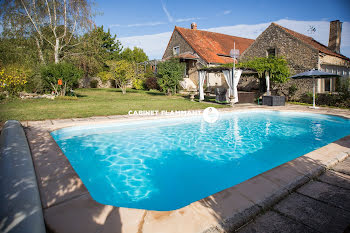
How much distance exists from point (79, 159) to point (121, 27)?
2115 centimetres

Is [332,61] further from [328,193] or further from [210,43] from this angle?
[328,193]

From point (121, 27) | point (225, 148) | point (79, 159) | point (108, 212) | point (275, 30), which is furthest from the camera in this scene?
point (121, 27)

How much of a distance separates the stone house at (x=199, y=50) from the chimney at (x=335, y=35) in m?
9.08

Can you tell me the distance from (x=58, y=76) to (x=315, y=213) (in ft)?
47.9

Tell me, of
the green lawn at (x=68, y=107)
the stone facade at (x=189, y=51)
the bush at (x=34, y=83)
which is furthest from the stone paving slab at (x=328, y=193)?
the stone facade at (x=189, y=51)

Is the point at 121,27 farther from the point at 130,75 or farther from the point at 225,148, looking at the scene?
the point at 225,148

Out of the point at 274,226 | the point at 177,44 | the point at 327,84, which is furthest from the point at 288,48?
the point at 274,226

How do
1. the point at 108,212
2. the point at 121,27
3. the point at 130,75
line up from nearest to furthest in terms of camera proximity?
1. the point at 108,212
2. the point at 130,75
3. the point at 121,27

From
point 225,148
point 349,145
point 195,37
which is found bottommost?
point 225,148

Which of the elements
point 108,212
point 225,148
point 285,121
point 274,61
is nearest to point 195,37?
point 274,61

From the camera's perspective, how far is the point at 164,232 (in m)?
1.64

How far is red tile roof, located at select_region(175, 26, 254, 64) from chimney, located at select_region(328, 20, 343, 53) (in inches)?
345

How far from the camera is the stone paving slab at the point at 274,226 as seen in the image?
69.1 inches

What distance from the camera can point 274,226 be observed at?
1.81m
